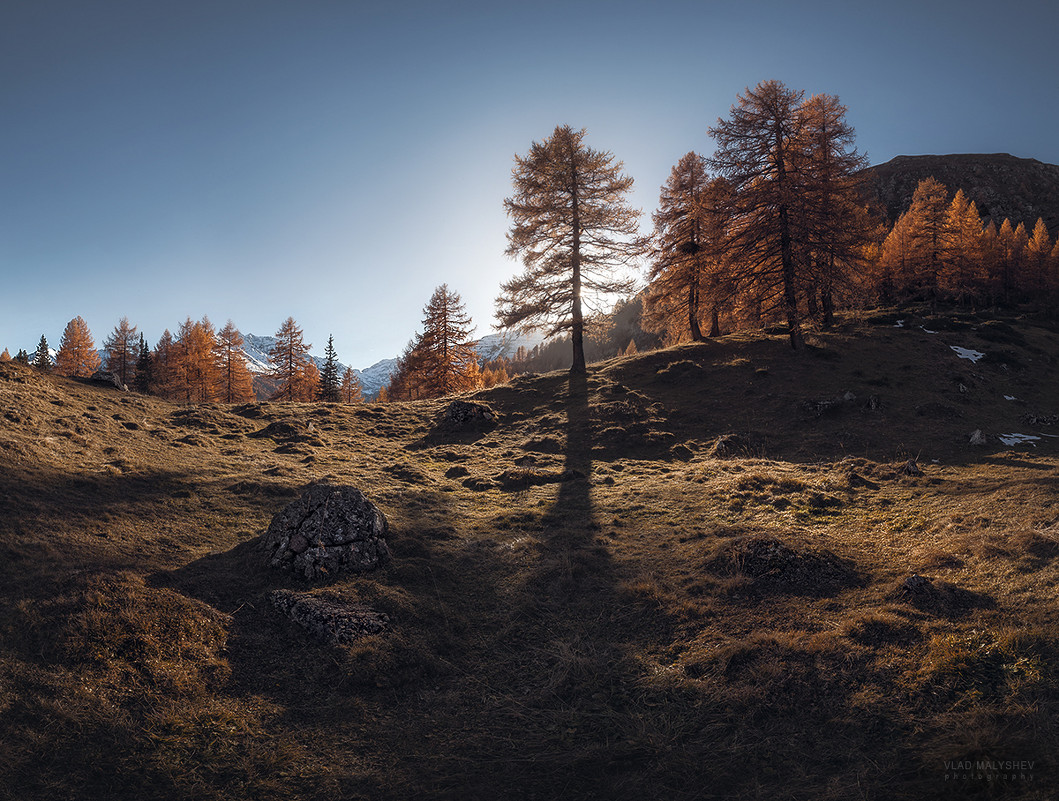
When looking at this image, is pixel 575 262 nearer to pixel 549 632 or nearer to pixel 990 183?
pixel 549 632

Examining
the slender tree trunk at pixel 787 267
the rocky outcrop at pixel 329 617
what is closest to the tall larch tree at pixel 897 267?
the slender tree trunk at pixel 787 267

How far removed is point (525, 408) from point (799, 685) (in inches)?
735

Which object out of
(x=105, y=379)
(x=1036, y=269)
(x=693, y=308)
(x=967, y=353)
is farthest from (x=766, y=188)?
(x=1036, y=269)

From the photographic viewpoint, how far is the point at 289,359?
47.0 metres

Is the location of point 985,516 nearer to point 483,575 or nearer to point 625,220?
point 483,575

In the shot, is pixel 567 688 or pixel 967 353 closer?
pixel 567 688

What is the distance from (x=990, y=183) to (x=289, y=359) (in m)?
128

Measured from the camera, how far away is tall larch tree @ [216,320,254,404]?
4656 cm

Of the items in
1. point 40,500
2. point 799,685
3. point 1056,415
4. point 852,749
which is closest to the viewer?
point 852,749

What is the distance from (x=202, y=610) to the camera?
21.6 ft

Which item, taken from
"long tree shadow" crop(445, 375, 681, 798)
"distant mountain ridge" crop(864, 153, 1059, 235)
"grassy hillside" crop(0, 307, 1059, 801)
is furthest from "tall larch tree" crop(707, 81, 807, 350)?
"distant mountain ridge" crop(864, 153, 1059, 235)

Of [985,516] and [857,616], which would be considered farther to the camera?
[985,516]

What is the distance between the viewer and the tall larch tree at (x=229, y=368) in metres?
46.6

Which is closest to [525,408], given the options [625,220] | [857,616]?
[625,220]
